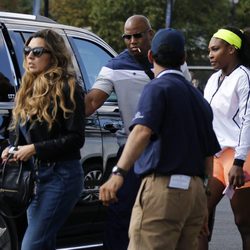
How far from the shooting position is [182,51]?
4719 millimetres

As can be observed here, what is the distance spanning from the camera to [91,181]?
671cm

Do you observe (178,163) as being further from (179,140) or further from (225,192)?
(225,192)

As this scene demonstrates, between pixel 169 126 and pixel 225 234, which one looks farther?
pixel 225 234

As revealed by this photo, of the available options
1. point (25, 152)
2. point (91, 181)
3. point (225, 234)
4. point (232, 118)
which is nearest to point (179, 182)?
point (25, 152)

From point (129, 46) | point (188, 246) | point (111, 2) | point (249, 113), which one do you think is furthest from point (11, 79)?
point (111, 2)

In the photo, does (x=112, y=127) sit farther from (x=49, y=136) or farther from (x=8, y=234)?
(x=49, y=136)

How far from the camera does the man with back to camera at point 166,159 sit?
4.50 meters

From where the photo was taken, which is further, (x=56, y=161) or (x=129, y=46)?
(x=129, y=46)

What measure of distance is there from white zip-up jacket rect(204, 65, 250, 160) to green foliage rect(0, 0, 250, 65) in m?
34.2

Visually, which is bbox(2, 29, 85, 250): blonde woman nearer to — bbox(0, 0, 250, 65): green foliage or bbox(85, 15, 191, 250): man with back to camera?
bbox(85, 15, 191, 250): man with back to camera

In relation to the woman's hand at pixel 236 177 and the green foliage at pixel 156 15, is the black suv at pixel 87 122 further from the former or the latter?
the green foliage at pixel 156 15

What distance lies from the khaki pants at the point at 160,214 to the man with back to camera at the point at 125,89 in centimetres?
114

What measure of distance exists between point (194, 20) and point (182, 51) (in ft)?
127

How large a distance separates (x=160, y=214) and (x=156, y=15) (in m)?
37.6
